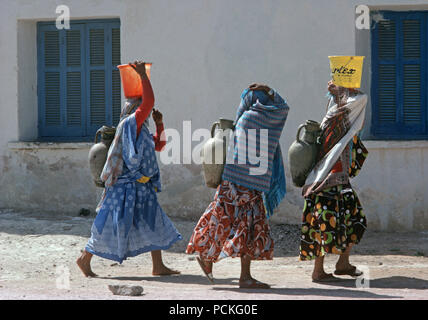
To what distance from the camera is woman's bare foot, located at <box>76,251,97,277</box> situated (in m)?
5.60

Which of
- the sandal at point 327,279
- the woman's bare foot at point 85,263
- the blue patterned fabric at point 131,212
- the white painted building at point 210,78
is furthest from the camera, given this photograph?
the white painted building at point 210,78

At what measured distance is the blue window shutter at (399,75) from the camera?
26.4 ft

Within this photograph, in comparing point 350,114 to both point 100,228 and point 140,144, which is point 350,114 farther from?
point 100,228

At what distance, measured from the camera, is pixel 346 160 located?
17.3ft

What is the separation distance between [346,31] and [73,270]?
4.09 m

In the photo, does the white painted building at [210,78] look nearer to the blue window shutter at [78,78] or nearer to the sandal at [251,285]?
the blue window shutter at [78,78]

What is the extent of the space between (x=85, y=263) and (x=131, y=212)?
60 cm

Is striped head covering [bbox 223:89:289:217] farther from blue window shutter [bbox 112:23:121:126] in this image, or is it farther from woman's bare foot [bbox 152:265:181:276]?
blue window shutter [bbox 112:23:121:126]

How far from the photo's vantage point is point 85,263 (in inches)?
221

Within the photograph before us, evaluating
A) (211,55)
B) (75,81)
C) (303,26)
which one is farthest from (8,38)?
(303,26)

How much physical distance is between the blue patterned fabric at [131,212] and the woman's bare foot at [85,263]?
0.37 ft

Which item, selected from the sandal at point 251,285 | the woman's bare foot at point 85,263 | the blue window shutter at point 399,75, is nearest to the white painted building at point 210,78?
the blue window shutter at point 399,75

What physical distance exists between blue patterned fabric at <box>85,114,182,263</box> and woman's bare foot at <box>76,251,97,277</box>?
0.11 metres
